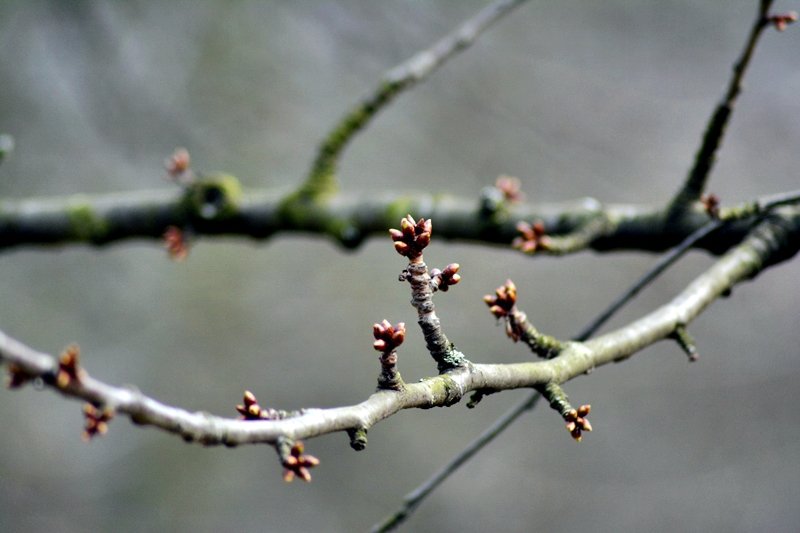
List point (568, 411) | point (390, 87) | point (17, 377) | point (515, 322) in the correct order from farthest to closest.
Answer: point (390, 87), point (515, 322), point (568, 411), point (17, 377)

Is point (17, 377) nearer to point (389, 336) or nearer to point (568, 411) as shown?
point (389, 336)

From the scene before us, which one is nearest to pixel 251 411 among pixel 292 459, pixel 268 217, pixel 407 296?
pixel 292 459

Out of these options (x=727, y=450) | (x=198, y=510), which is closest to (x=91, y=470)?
(x=198, y=510)

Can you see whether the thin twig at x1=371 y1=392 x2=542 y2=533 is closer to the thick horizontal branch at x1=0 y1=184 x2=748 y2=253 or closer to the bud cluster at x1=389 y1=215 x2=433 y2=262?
the bud cluster at x1=389 y1=215 x2=433 y2=262

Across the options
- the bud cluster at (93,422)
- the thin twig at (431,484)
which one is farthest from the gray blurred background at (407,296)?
the bud cluster at (93,422)

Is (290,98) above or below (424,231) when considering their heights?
above

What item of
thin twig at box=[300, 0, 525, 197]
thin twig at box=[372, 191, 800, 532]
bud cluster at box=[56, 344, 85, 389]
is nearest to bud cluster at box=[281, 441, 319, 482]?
bud cluster at box=[56, 344, 85, 389]

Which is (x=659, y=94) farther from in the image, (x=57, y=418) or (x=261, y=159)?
(x=57, y=418)
